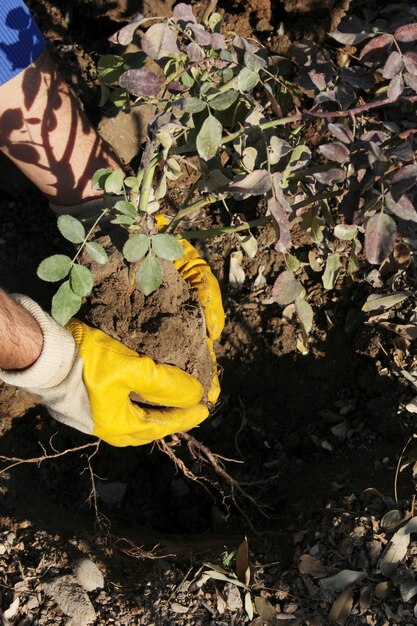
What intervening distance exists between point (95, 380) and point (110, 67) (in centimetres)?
88

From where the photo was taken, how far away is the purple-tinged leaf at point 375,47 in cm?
154

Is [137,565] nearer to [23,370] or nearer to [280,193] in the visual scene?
[23,370]

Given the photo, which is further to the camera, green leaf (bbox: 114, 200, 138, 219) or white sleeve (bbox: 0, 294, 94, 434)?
white sleeve (bbox: 0, 294, 94, 434)

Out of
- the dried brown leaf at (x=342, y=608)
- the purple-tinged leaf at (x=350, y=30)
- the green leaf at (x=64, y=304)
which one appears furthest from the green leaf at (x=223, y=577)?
the purple-tinged leaf at (x=350, y=30)

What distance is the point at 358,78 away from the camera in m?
1.68

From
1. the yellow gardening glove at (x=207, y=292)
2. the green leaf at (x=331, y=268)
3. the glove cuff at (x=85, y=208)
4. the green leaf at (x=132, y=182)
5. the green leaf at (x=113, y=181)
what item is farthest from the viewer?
the glove cuff at (x=85, y=208)

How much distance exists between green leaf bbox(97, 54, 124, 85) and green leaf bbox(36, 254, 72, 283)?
2.02 feet

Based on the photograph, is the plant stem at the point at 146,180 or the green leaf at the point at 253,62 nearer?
the green leaf at the point at 253,62

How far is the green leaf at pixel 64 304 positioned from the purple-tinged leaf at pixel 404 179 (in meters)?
0.77

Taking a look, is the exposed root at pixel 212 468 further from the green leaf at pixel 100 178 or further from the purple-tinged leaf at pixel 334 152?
the purple-tinged leaf at pixel 334 152

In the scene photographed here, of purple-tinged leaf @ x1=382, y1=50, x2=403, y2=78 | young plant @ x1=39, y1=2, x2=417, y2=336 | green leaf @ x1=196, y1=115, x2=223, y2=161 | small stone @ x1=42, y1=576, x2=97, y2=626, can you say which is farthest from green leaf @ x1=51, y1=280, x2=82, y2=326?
purple-tinged leaf @ x1=382, y1=50, x2=403, y2=78

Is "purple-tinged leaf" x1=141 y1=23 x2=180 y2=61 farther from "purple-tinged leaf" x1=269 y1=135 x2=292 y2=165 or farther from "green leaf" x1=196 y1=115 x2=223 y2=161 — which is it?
"purple-tinged leaf" x1=269 y1=135 x2=292 y2=165

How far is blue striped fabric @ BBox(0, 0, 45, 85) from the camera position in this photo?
1.95 meters

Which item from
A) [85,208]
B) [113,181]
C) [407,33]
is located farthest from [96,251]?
[407,33]
